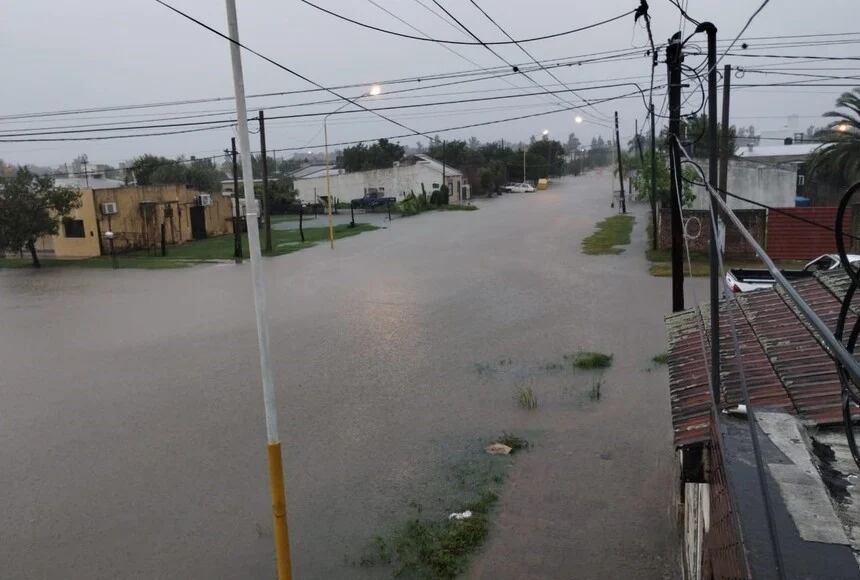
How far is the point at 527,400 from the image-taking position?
431 inches

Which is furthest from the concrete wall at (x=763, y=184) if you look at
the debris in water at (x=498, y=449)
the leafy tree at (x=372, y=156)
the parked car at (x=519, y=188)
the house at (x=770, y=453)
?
the leafy tree at (x=372, y=156)

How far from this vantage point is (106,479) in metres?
8.91

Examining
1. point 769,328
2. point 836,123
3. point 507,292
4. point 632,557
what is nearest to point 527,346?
point 507,292

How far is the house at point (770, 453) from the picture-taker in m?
2.36

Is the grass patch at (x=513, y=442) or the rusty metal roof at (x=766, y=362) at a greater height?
the rusty metal roof at (x=766, y=362)

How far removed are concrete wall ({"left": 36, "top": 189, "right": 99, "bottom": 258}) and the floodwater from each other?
14.9 m

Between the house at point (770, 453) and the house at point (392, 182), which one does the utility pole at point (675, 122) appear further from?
the house at point (392, 182)

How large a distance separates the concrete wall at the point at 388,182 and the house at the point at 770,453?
57227 mm

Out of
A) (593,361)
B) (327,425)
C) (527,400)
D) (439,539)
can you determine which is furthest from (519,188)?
(439,539)

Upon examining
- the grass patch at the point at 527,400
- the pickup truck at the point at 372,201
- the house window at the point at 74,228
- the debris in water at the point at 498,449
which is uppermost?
the pickup truck at the point at 372,201

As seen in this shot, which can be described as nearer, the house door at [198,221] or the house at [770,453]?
the house at [770,453]

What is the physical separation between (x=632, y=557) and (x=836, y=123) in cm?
2752

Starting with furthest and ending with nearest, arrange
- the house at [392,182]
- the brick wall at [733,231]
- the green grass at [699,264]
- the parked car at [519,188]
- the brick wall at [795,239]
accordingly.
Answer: the parked car at [519,188] < the house at [392,182] < the brick wall at [733,231] < the brick wall at [795,239] < the green grass at [699,264]

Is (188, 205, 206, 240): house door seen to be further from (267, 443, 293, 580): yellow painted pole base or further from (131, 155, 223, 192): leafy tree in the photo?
(267, 443, 293, 580): yellow painted pole base
